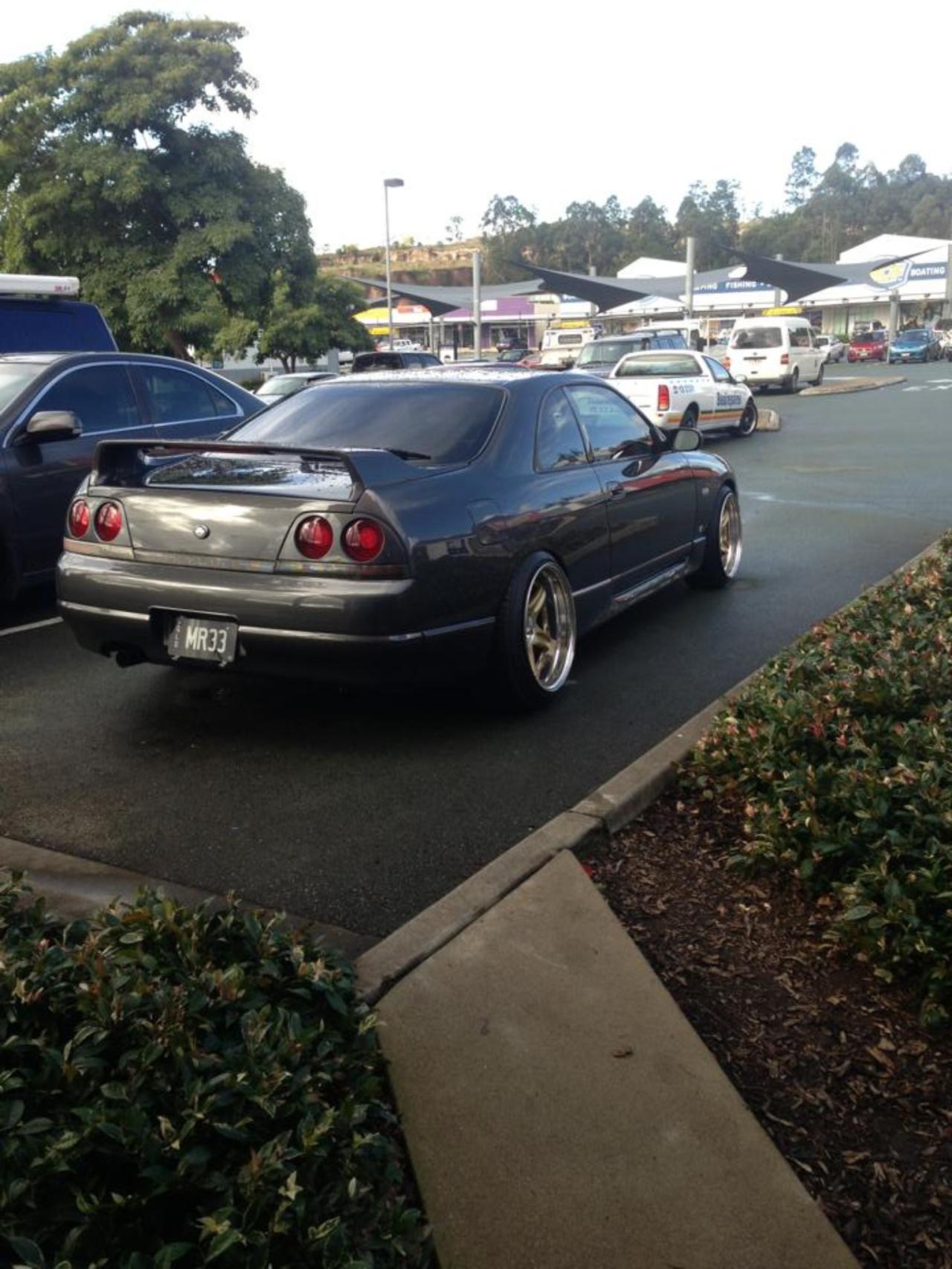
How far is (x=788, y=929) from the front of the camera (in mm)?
3375

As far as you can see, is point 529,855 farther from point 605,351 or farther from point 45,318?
point 605,351

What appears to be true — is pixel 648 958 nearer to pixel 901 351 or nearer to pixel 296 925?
pixel 296 925

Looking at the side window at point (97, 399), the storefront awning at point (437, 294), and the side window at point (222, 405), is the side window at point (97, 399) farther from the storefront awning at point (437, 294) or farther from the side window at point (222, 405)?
the storefront awning at point (437, 294)

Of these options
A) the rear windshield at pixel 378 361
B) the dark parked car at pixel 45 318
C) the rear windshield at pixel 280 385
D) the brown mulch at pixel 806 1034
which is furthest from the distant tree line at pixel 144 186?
the brown mulch at pixel 806 1034

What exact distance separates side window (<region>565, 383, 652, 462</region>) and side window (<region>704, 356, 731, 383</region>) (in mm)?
13692

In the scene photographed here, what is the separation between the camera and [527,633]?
17.1ft

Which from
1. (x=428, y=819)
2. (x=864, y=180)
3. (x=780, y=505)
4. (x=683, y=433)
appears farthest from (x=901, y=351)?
(x=864, y=180)

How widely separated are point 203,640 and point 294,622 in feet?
1.46

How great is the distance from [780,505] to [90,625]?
8.63 metres

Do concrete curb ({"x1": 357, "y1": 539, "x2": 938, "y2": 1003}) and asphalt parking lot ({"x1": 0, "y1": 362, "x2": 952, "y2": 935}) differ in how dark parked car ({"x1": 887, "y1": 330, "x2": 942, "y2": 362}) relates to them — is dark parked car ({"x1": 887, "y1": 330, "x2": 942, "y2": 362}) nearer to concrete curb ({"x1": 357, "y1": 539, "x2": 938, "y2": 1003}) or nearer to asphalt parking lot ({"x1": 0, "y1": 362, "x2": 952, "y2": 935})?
asphalt parking lot ({"x1": 0, "y1": 362, "x2": 952, "y2": 935})

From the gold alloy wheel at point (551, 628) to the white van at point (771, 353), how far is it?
28.9 metres

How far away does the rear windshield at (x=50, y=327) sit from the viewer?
9.26m

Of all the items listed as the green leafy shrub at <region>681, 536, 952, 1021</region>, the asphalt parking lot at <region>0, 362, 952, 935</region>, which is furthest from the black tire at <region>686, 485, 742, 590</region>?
the green leafy shrub at <region>681, 536, 952, 1021</region>

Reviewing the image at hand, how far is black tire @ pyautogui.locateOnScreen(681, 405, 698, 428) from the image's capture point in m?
19.0
